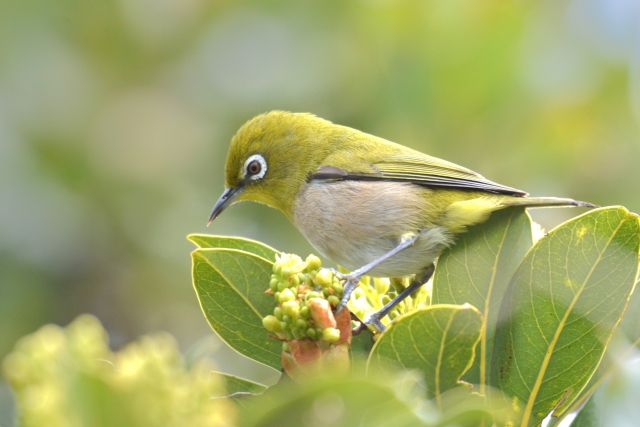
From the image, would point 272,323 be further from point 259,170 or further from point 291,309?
point 259,170

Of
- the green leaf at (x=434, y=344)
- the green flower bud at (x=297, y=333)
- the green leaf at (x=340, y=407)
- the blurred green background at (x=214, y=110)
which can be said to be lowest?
the green leaf at (x=340, y=407)

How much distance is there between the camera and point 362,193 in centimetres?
431

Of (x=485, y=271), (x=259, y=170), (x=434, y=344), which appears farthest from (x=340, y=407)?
(x=259, y=170)

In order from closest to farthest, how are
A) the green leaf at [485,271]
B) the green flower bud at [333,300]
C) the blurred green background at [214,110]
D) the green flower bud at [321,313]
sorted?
the green flower bud at [321,313]
the green flower bud at [333,300]
the green leaf at [485,271]
the blurred green background at [214,110]

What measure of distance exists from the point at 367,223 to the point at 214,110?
299 cm

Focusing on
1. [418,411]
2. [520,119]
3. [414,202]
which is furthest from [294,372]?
[520,119]

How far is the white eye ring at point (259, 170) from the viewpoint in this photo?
4719mm

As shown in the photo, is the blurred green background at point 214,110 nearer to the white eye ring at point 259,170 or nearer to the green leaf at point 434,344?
the white eye ring at point 259,170

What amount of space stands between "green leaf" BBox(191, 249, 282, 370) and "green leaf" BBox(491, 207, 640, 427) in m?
0.91

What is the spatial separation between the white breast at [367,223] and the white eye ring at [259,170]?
1.49ft

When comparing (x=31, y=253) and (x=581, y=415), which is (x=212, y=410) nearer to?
(x=581, y=415)

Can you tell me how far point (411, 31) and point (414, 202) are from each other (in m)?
2.48

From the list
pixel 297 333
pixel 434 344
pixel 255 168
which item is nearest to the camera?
pixel 434 344

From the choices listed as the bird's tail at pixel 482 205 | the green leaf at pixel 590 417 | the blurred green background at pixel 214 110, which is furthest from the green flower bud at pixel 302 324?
the blurred green background at pixel 214 110
